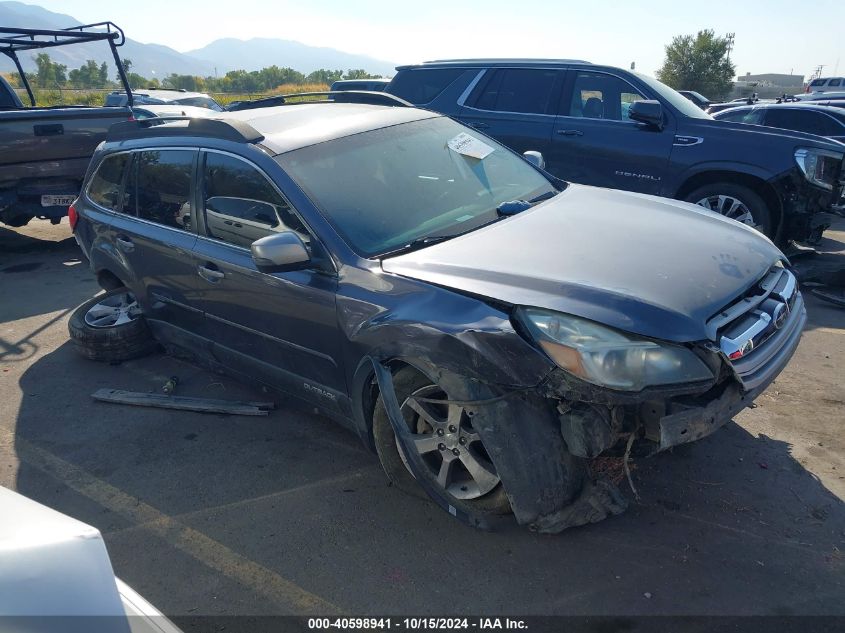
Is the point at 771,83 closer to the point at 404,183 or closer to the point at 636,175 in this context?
the point at 636,175

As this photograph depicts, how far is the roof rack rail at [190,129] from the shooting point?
3.65 meters

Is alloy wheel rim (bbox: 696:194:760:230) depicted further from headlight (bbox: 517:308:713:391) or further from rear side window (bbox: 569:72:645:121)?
headlight (bbox: 517:308:713:391)

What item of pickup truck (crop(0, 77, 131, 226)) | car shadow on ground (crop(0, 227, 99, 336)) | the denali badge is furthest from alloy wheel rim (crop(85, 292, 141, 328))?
the denali badge

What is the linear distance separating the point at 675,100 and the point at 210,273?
531 centimetres

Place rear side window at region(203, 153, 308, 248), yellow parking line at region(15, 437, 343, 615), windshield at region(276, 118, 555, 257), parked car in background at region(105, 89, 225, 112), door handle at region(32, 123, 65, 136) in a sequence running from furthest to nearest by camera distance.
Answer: parked car in background at region(105, 89, 225, 112) < door handle at region(32, 123, 65, 136) < rear side window at region(203, 153, 308, 248) < windshield at region(276, 118, 555, 257) < yellow parking line at region(15, 437, 343, 615)

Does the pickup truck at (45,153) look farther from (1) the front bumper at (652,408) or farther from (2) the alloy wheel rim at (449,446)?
(1) the front bumper at (652,408)

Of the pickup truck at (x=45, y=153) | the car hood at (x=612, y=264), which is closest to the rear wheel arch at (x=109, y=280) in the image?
the car hood at (x=612, y=264)

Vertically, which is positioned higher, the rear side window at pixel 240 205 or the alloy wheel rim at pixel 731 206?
the rear side window at pixel 240 205

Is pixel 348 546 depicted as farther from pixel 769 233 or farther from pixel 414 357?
pixel 769 233

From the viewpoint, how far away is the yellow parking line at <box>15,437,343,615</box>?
268 cm

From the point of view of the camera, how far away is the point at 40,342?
5590mm

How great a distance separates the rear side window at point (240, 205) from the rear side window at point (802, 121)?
36.4ft

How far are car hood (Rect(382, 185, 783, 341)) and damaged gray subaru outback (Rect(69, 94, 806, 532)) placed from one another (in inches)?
0.5

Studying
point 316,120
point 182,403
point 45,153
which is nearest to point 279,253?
point 316,120
